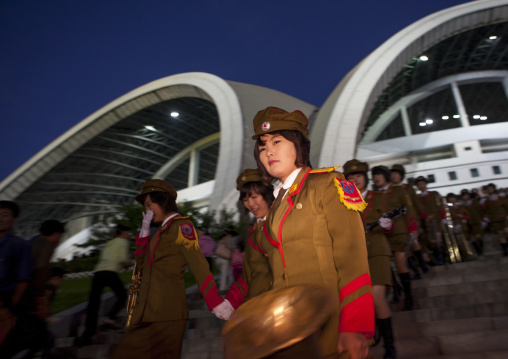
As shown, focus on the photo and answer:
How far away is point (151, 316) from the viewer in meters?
2.07

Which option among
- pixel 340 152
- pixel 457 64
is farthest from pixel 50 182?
pixel 457 64

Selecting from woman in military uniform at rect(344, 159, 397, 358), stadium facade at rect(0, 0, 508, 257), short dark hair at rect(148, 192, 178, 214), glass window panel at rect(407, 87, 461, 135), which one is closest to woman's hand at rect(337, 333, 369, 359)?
short dark hair at rect(148, 192, 178, 214)

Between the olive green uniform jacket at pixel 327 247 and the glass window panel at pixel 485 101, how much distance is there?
30.0 meters

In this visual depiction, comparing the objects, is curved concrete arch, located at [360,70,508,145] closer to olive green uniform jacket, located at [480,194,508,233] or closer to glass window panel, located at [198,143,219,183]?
glass window panel, located at [198,143,219,183]

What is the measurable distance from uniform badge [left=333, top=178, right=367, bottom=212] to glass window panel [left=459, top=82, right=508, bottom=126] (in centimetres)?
2993

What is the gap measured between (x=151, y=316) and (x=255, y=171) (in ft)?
3.70

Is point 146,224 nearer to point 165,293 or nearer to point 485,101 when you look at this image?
point 165,293

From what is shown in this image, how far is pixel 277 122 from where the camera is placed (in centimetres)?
148

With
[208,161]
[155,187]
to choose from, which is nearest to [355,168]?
[155,187]

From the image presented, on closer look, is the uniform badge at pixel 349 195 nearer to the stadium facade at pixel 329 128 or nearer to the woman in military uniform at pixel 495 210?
the woman in military uniform at pixel 495 210

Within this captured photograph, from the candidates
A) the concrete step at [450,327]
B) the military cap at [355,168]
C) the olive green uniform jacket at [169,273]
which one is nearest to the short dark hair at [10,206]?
the olive green uniform jacket at [169,273]

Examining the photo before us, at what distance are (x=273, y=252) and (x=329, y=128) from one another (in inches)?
605

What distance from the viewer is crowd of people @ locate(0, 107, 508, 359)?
1.20 m

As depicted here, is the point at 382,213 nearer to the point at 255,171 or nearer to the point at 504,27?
the point at 255,171
